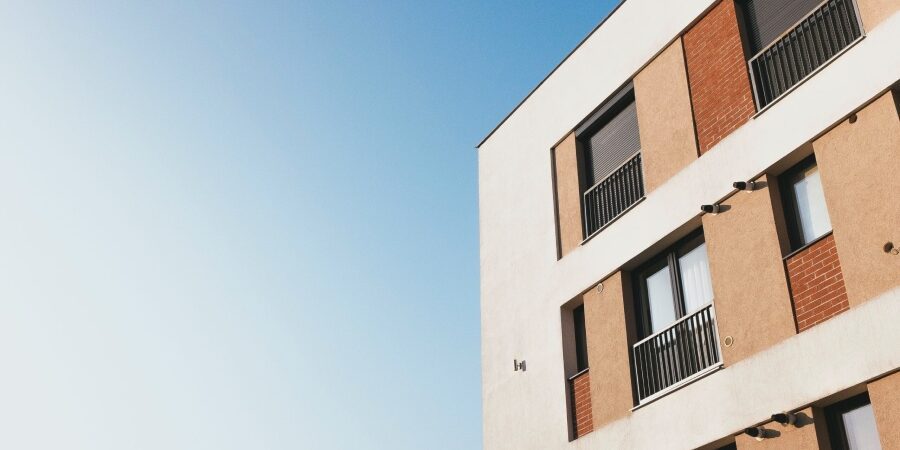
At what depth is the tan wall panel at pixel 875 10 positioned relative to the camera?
33.9ft

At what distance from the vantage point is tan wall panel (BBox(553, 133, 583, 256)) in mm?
14664

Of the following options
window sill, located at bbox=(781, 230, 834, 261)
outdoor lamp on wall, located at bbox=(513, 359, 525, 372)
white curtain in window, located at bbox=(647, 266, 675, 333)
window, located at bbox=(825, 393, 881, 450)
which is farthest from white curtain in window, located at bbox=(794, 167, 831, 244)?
outdoor lamp on wall, located at bbox=(513, 359, 525, 372)

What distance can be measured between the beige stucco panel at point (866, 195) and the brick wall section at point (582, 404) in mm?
4389

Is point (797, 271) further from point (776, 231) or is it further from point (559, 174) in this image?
point (559, 174)

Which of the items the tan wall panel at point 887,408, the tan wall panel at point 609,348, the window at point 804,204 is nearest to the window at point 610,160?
the tan wall panel at point 609,348

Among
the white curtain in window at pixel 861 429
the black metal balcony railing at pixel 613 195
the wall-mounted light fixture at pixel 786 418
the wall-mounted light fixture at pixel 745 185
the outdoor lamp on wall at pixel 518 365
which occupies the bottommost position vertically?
Result: the white curtain in window at pixel 861 429

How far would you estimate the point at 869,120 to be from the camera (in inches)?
399

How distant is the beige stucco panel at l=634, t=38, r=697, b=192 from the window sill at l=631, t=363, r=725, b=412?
9.39 feet

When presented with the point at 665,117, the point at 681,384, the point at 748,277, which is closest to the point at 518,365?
the point at 681,384

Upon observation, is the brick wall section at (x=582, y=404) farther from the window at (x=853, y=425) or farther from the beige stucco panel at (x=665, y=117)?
the window at (x=853, y=425)

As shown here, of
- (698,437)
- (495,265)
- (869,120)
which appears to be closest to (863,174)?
(869,120)

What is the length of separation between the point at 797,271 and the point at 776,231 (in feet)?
1.95

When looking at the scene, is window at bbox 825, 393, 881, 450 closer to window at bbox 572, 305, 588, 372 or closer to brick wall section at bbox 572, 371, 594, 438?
brick wall section at bbox 572, 371, 594, 438

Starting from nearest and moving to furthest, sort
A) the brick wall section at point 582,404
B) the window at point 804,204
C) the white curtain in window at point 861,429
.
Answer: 1. the white curtain in window at point 861,429
2. the window at point 804,204
3. the brick wall section at point 582,404
